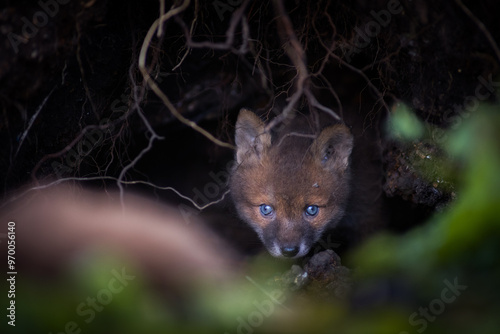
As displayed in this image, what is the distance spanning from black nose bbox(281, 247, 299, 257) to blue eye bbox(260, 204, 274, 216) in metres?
0.41

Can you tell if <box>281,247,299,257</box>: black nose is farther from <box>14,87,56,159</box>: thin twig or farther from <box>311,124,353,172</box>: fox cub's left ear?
<box>14,87,56,159</box>: thin twig

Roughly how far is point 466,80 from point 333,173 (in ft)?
4.83

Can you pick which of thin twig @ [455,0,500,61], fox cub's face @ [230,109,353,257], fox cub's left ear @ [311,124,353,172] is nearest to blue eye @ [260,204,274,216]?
fox cub's face @ [230,109,353,257]

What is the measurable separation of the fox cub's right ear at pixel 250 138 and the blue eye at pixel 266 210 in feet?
1.39

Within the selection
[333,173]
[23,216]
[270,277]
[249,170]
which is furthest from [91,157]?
[333,173]

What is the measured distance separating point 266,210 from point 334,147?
0.83 m

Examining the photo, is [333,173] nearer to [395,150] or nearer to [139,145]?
[395,150]

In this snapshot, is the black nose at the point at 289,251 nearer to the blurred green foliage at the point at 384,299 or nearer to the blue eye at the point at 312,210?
the blue eye at the point at 312,210

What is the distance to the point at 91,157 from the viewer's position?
3.54 m

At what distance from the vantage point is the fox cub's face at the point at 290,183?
361 centimetres

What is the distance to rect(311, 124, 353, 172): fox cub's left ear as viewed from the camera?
12.0 ft

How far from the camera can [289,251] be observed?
344 centimetres

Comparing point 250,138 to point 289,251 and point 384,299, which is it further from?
point 384,299

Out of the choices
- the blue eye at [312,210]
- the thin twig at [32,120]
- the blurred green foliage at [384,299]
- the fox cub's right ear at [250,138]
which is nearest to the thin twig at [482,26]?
the blurred green foliage at [384,299]
